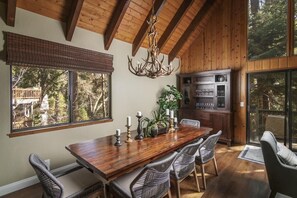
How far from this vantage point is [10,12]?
8.00 feet

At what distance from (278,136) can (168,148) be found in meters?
3.60

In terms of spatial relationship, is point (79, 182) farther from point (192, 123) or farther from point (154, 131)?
point (192, 123)

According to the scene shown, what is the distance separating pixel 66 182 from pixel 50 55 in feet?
7.00

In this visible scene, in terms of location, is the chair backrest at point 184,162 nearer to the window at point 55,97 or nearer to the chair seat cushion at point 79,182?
the chair seat cushion at point 79,182

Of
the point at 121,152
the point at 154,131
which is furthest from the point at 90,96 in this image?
the point at 121,152

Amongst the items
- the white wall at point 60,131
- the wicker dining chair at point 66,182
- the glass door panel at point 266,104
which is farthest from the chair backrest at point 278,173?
the white wall at point 60,131

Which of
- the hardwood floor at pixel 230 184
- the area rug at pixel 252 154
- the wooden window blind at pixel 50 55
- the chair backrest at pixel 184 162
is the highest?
the wooden window blind at pixel 50 55

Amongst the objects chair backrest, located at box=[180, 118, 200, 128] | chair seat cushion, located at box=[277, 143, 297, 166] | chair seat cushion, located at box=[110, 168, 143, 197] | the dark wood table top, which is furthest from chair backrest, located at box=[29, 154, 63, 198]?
chair backrest, located at box=[180, 118, 200, 128]

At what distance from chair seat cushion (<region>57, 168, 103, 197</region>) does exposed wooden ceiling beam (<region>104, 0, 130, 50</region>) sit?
8.94ft

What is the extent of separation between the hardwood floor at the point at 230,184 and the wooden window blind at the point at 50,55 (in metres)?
2.03

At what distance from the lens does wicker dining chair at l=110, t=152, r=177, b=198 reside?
1.54m

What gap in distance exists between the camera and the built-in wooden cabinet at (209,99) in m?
4.57

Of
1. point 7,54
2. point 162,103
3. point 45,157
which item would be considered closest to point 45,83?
point 7,54

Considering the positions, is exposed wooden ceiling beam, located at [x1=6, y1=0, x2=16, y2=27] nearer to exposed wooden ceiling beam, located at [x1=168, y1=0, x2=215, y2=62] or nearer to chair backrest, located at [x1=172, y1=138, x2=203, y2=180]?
chair backrest, located at [x1=172, y1=138, x2=203, y2=180]
